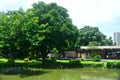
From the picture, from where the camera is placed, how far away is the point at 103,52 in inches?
2188

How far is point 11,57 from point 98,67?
11.6 metres

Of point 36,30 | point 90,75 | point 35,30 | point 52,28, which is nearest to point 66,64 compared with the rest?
point 52,28

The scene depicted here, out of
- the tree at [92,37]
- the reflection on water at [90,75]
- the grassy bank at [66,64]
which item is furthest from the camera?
→ the tree at [92,37]

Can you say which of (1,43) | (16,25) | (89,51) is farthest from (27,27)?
(89,51)

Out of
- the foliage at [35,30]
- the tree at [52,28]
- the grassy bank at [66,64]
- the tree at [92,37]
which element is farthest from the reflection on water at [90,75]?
the tree at [92,37]

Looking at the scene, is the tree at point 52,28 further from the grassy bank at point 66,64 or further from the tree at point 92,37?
the tree at point 92,37

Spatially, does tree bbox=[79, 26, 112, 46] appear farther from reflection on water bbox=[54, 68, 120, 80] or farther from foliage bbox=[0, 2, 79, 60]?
reflection on water bbox=[54, 68, 120, 80]

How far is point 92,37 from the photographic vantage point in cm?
7862

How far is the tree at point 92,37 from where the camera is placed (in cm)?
7669

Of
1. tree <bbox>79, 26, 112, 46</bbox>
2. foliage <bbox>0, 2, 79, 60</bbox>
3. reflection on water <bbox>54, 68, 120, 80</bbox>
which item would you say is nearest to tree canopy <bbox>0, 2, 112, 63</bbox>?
foliage <bbox>0, 2, 79, 60</bbox>

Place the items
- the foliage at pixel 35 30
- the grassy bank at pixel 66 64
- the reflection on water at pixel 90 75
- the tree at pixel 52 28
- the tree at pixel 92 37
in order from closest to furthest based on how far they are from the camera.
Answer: the reflection on water at pixel 90 75 < the foliage at pixel 35 30 < the grassy bank at pixel 66 64 < the tree at pixel 52 28 < the tree at pixel 92 37

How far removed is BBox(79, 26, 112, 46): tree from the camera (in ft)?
252

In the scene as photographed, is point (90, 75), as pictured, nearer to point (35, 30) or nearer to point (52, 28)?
point (35, 30)

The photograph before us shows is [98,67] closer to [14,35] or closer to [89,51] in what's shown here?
[14,35]
